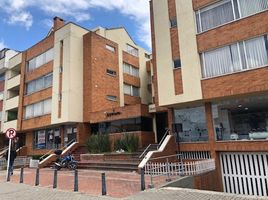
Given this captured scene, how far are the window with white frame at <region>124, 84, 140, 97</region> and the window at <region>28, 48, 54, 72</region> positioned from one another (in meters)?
9.15

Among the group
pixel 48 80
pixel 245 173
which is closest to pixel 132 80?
pixel 48 80

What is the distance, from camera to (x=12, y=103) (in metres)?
33.5

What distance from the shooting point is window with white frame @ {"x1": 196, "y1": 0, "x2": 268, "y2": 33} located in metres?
15.2

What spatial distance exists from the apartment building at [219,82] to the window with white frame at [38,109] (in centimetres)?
1390

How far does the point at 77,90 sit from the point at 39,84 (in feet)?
20.4

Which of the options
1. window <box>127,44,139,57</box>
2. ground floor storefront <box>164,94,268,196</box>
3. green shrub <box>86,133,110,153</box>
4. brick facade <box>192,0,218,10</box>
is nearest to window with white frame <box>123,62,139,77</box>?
window <box>127,44,139,57</box>

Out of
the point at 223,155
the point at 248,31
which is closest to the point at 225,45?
the point at 248,31

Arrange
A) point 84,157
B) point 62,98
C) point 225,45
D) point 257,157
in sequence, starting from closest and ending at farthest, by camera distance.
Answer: point 257,157, point 225,45, point 84,157, point 62,98

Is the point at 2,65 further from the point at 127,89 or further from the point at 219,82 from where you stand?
the point at 219,82

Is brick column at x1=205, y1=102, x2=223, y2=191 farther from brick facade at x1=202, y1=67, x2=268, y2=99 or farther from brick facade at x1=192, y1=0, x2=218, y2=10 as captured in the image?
brick facade at x1=192, y1=0, x2=218, y2=10

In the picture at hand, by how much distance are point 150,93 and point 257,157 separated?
21039mm

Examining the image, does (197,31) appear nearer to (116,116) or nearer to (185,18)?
(185,18)

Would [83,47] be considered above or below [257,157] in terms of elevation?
above

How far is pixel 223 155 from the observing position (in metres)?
16.3
